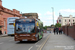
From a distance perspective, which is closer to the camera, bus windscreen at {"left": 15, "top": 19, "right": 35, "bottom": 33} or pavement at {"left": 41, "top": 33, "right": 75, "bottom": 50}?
pavement at {"left": 41, "top": 33, "right": 75, "bottom": 50}

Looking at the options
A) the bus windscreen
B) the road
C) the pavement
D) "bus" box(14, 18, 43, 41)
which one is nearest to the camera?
the pavement

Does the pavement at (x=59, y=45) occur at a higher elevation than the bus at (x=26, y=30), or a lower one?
lower

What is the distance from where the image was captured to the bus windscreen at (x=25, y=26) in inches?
708

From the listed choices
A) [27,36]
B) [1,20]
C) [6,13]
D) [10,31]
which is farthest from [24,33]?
[6,13]

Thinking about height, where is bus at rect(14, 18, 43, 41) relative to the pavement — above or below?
above

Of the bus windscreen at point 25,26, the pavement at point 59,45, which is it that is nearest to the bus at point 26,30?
the bus windscreen at point 25,26

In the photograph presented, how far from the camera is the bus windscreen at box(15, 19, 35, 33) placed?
708 inches

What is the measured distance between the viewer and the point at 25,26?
59.6 ft

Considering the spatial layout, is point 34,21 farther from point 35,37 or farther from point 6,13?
point 6,13

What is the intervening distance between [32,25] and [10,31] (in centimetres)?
1571

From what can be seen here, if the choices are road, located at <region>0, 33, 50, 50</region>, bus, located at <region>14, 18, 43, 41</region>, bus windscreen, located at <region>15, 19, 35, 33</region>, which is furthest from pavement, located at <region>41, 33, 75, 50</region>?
bus windscreen, located at <region>15, 19, 35, 33</region>

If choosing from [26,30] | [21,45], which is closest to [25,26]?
[26,30]

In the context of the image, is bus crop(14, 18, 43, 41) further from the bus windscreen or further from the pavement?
the pavement

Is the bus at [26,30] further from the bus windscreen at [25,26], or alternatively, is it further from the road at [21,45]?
the road at [21,45]
